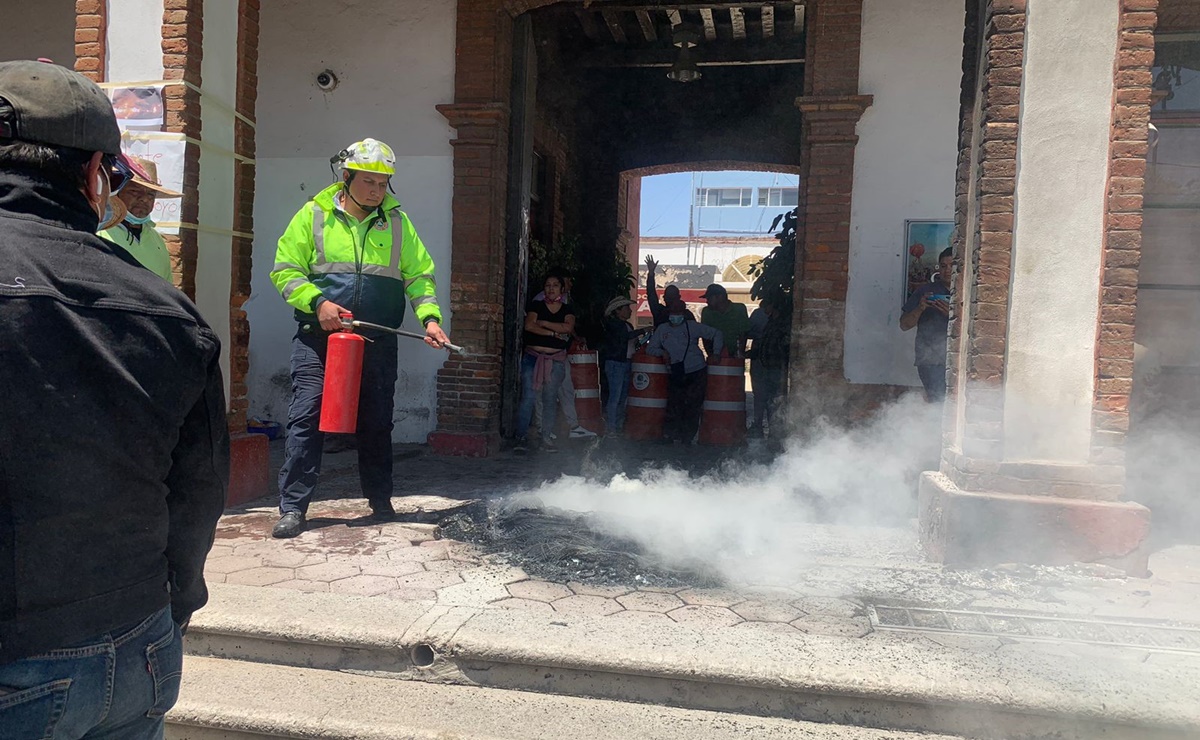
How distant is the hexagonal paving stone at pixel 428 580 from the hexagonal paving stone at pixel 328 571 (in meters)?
0.26

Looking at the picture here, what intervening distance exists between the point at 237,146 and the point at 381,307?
1817 mm

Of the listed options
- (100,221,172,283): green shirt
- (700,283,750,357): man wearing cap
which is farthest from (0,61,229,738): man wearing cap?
(700,283,750,357): man wearing cap

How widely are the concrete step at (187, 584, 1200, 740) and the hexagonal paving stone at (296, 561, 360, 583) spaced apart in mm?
391

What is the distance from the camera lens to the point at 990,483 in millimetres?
4297

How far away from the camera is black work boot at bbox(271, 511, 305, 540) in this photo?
4.55 meters

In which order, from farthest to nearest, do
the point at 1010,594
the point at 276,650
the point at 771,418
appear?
the point at 771,418 < the point at 1010,594 < the point at 276,650

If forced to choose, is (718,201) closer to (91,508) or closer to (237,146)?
(237,146)

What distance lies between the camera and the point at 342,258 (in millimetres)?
4676

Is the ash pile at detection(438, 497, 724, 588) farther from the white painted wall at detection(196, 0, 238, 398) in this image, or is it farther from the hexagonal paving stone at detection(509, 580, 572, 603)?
the white painted wall at detection(196, 0, 238, 398)

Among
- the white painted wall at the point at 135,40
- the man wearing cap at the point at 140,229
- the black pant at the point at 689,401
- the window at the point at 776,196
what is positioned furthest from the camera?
the window at the point at 776,196

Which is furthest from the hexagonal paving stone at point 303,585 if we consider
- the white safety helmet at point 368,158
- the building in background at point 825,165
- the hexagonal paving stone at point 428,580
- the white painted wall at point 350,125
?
the white painted wall at point 350,125

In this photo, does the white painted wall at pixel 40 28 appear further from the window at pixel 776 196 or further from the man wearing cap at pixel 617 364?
the window at pixel 776 196

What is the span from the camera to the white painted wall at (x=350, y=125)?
795 centimetres

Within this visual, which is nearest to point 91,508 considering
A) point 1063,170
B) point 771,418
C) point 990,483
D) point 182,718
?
point 182,718
